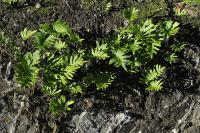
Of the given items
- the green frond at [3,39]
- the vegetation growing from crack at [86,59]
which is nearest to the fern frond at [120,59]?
the vegetation growing from crack at [86,59]

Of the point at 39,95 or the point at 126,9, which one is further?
the point at 126,9

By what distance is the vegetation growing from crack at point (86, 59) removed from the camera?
4.96 metres

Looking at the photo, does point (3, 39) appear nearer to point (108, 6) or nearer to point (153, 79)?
point (108, 6)

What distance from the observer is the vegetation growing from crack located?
16.3 feet

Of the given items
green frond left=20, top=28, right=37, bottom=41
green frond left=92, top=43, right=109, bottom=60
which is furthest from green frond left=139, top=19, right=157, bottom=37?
green frond left=20, top=28, right=37, bottom=41

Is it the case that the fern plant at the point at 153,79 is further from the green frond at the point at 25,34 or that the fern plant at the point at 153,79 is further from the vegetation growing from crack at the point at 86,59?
the green frond at the point at 25,34

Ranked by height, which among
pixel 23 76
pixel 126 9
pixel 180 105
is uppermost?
pixel 126 9

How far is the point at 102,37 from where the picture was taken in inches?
223

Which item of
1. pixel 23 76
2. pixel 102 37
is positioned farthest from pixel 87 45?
pixel 23 76

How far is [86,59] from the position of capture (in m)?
5.29

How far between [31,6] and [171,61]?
215cm

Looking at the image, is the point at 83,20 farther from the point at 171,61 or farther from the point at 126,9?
the point at 171,61

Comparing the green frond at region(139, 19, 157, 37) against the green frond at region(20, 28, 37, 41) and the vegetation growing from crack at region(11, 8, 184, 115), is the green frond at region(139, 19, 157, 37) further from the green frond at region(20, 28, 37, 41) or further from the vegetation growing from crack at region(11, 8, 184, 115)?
the green frond at region(20, 28, 37, 41)

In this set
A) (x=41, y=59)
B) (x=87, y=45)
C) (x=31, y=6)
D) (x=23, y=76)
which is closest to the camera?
(x=23, y=76)
